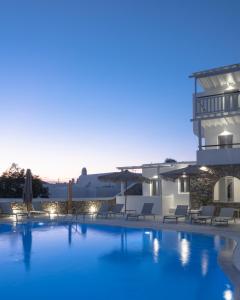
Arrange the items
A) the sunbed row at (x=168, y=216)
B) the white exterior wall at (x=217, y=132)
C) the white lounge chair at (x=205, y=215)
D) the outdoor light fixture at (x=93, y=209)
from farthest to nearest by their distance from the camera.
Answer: the outdoor light fixture at (x=93, y=209) < the white exterior wall at (x=217, y=132) < the white lounge chair at (x=205, y=215) < the sunbed row at (x=168, y=216)

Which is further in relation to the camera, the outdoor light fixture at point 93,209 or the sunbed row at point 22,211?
the outdoor light fixture at point 93,209

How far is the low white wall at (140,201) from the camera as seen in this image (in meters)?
23.1

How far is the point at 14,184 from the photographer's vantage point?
104 feet

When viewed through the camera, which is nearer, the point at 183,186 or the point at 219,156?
the point at 219,156

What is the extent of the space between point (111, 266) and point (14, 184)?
23.0 m

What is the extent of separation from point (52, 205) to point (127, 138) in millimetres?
10682


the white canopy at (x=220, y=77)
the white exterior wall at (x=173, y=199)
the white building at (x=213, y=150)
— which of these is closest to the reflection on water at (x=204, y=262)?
the white building at (x=213, y=150)

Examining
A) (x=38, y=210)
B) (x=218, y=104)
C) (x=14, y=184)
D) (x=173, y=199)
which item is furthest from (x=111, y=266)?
(x=14, y=184)

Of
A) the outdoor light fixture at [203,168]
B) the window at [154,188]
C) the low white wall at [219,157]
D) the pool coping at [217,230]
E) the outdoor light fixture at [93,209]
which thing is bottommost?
the pool coping at [217,230]

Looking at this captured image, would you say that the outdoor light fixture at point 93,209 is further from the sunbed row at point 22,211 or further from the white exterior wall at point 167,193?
the white exterior wall at point 167,193

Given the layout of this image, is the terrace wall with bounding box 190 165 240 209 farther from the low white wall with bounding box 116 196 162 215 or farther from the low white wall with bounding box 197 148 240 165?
the low white wall with bounding box 116 196 162 215

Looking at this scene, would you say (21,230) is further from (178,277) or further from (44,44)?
(178,277)

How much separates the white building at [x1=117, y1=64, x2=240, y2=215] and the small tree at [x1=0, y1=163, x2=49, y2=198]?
11.5m

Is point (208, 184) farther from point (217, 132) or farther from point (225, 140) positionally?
point (217, 132)
